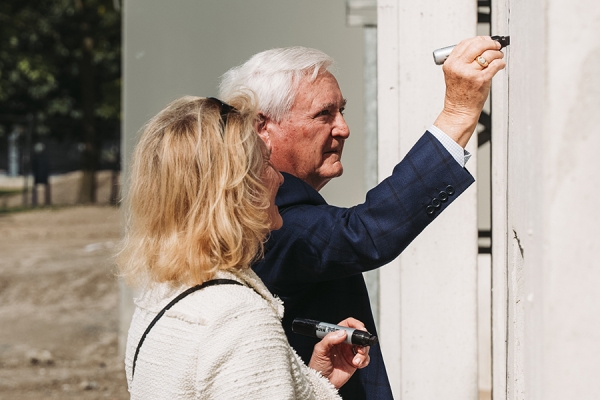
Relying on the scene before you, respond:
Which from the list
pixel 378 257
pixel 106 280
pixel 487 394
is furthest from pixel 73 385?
pixel 378 257

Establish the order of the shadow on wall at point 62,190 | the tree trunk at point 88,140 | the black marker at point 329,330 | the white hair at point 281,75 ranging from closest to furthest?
the black marker at point 329,330 → the white hair at point 281,75 → the tree trunk at point 88,140 → the shadow on wall at point 62,190

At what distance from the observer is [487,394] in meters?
4.41

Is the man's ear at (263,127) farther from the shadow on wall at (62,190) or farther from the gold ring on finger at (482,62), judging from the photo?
the shadow on wall at (62,190)

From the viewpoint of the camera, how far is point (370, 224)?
5.35ft

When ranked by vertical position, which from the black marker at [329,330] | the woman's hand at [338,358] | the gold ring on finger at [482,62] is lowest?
the woman's hand at [338,358]

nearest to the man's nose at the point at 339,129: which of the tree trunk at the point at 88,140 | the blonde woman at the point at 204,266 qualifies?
the blonde woman at the point at 204,266

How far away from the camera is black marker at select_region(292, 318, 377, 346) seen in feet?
5.08

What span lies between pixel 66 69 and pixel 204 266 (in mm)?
24292

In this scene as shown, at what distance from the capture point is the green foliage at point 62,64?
1985cm

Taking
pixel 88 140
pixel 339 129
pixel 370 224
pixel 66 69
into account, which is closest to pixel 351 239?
pixel 370 224

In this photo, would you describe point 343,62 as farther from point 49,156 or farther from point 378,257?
point 49,156
